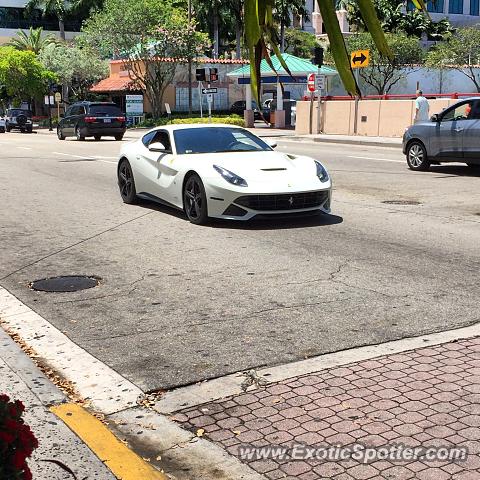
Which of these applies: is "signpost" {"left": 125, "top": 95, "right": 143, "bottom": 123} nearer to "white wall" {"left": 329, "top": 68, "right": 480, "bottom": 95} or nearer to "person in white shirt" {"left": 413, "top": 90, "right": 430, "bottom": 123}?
"white wall" {"left": 329, "top": 68, "right": 480, "bottom": 95}

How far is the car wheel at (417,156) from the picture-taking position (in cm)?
1677

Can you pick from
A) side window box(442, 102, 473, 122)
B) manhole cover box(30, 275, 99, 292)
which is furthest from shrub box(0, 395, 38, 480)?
side window box(442, 102, 473, 122)

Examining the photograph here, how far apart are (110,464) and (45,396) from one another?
996 mm

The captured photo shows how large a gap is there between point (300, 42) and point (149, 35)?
38396mm

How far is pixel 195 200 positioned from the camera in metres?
9.88

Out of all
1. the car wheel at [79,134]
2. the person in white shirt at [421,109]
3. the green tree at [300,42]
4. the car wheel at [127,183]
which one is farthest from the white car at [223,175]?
the green tree at [300,42]

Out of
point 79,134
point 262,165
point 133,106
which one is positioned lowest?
point 79,134

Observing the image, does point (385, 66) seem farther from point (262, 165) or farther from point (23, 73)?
point (262, 165)

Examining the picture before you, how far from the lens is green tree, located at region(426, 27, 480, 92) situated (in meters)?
49.5

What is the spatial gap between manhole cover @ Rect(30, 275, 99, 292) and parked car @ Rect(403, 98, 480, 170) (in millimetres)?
10980

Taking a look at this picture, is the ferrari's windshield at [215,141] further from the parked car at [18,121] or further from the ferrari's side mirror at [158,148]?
the parked car at [18,121]

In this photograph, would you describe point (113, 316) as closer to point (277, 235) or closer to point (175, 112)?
point (277, 235)

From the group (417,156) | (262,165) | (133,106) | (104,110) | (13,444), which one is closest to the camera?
(13,444)

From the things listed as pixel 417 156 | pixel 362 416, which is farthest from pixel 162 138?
pixel 417 156
